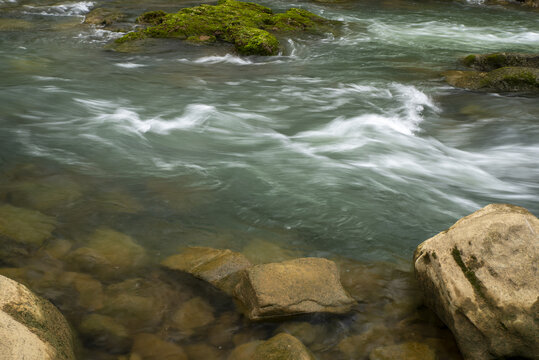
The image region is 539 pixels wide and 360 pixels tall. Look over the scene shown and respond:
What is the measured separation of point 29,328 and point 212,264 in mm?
1569

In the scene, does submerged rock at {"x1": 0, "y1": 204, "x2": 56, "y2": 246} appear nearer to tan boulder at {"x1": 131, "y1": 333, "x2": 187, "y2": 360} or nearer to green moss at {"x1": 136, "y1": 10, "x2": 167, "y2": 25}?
tan boulder at {"x1": 131, "y1": 333, "x2": 187, "y2": 360}

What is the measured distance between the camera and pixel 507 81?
912 cm

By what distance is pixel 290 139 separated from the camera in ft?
23.7

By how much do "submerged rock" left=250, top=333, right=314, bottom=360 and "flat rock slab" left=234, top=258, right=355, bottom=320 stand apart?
306 millimetres

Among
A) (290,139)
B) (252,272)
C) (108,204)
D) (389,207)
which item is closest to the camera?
(252,272)

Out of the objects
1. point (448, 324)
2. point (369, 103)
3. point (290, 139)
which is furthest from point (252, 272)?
point (369, 103)

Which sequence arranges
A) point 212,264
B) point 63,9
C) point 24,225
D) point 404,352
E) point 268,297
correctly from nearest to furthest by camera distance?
point 404,352, point 268,297, point 212,264, point 24,225, point 63,9

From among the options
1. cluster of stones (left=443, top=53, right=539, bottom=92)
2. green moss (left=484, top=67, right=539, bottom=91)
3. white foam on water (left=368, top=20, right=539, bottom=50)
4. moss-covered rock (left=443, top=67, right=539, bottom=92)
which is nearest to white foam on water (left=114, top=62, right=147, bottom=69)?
cluster of stones (left=443, top=53, right=539, bottom=92)

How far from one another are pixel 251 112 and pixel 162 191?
3310 mm

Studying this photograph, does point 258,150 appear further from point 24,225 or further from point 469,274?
point 469,274

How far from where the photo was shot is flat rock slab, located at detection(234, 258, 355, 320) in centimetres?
344

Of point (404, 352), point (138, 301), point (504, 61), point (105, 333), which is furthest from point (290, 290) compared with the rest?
point (504, 61)

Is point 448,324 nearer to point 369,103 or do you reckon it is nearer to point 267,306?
point 267,306

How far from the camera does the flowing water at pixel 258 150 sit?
178 inches
